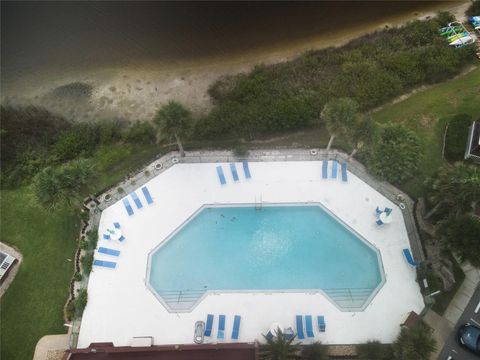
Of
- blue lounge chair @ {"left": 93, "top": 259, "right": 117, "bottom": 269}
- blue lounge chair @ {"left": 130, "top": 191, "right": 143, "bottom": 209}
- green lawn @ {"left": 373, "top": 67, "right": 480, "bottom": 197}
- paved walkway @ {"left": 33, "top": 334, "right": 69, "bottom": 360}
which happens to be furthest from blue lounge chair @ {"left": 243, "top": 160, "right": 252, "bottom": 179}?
paved walkway @ {"left": 33, "top": 334, "right": 69, "bottom": 360}

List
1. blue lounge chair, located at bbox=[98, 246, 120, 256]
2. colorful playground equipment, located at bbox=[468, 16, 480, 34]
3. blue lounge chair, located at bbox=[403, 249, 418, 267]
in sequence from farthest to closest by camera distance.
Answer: colorful playground equipment, located at bbox=[468, 16, 480, 34] → blue lounge chair, located at bbox=[98, 246, 120, 256] → blue lounge chair, located at bbox=[403, 249, 418, 267]

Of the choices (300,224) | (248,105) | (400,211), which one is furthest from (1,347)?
(400,211)

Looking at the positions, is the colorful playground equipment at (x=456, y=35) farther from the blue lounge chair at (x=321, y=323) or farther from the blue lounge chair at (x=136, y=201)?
the blue lounge chair at (x=136, y=201)

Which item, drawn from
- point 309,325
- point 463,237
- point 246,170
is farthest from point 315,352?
point 246,170

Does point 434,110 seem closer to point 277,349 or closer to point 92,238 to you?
point 277,349

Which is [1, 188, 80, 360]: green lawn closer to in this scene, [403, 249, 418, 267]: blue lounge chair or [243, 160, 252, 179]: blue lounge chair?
[243, 160, 252, 179]: blue lounge chair

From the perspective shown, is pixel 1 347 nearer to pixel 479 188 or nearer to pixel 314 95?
pixel 314 95
